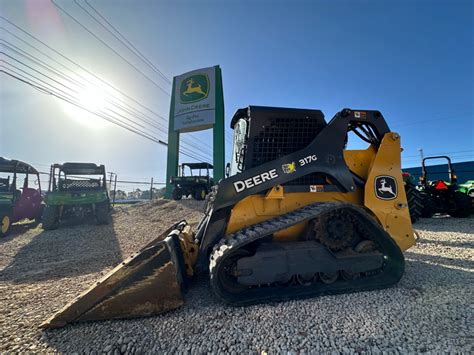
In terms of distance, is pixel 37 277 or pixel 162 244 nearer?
pixel 162 244

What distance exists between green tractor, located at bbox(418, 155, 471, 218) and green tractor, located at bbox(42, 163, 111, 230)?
1305 cm

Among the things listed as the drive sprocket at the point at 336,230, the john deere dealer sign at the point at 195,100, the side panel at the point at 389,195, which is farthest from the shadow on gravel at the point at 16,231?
the john deere dealer sign at the point at 195,100

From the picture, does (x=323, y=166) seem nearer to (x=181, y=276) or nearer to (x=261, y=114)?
(x=261, y=114)

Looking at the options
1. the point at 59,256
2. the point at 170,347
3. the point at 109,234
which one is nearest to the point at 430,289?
the point at 170,347

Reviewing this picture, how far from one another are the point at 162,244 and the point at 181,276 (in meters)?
0.45

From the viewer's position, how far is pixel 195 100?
18.1m

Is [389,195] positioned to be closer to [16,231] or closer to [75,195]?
[75,195]

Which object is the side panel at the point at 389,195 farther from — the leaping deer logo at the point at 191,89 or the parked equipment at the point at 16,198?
the leaping deer logo at the point at 191,89

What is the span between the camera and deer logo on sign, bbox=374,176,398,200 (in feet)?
10.2

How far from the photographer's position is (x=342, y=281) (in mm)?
2732

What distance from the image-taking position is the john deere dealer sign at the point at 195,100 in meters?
17.4

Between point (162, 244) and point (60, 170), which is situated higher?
point (60, 170)

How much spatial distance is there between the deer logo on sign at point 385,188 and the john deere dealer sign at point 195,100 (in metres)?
15.0

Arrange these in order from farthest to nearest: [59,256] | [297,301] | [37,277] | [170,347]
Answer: [59,256] < [37,277] < [297,301] < [170,347]
